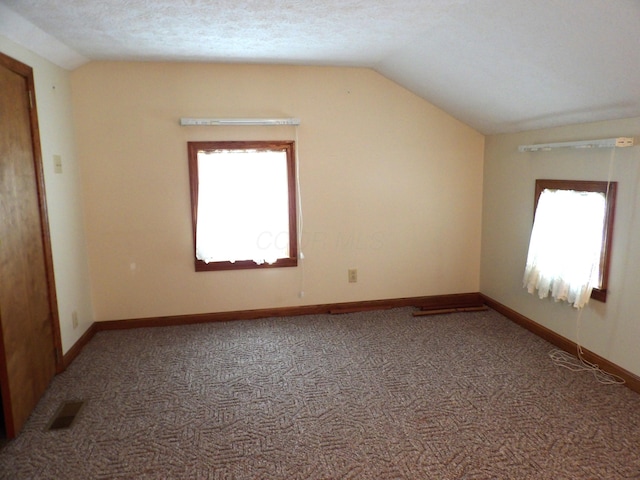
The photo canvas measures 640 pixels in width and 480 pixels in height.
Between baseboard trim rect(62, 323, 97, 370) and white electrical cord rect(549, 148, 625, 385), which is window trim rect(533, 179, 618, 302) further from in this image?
baseboard trim rect(62, 323, 97, 370)

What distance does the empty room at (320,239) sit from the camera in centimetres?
226

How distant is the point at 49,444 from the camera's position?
7.43 ft

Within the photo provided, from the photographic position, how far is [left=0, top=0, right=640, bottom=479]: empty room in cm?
226

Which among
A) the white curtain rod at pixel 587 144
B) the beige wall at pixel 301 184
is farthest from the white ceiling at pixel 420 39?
the beige wall at pixel 301 184

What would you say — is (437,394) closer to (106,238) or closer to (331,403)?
(331,403)

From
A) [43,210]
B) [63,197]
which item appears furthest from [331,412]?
[63,197]

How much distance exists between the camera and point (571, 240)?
3.11 metres

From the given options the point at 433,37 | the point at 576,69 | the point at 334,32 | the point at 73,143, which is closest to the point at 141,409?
the point at 73,143

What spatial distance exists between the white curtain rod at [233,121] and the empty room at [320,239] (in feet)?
0.07

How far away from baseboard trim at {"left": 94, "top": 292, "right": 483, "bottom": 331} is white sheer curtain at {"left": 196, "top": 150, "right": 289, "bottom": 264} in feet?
1.69

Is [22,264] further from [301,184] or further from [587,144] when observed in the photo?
[587,144]

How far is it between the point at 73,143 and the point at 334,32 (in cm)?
226

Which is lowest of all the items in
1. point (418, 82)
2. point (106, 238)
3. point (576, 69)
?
point (106, 238)

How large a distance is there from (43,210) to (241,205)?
1.49 m
